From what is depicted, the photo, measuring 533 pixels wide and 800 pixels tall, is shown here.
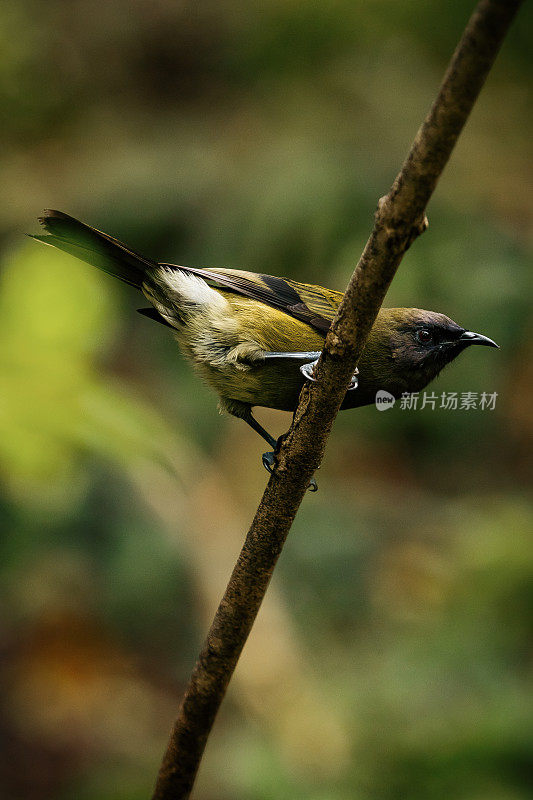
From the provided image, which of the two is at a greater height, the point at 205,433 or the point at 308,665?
the point at 205,433

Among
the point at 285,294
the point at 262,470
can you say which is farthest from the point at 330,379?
the point at 262,470

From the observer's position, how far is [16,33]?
4387mm

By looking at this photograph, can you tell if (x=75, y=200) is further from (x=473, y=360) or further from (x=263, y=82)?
(x=473, y=360)

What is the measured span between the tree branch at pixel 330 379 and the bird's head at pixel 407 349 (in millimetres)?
896

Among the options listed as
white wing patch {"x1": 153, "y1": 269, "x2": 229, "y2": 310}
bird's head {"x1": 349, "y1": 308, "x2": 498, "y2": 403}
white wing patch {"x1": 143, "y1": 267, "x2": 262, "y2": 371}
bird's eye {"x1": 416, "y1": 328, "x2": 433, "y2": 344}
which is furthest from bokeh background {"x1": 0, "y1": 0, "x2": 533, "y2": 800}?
bird's eye {"x1": 416, "y1": 328, "x2": 433, "y2": 344}

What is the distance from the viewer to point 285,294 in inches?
107

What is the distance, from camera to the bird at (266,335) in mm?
2535

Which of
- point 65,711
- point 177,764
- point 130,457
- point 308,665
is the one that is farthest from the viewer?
point 65,711

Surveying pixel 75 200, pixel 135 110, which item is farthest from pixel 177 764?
pixel 135 110

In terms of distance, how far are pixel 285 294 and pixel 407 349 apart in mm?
483

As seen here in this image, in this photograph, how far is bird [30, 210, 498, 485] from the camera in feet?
8.32

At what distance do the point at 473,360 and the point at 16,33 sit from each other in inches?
129

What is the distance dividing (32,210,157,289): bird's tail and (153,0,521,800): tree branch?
78cm

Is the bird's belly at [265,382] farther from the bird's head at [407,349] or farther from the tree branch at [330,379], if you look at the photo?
the tree branch at [330,379]
